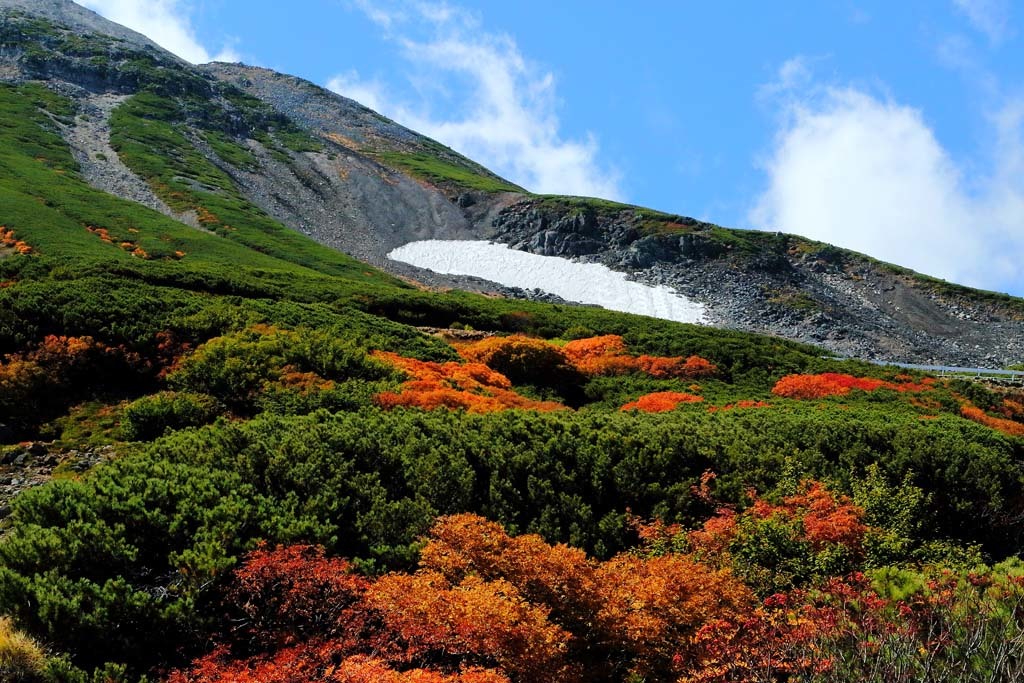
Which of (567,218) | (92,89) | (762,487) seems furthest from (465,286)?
(92,89)

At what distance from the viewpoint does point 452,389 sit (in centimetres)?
1878

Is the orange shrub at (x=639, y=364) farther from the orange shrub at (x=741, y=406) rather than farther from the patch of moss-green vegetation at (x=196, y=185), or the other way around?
the patch of moss-green vegetation at (x=196, y=185)

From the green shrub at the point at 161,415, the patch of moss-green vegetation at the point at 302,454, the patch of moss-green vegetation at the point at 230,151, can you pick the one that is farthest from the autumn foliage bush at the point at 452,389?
the patch of moss-green vegetation at the point at 230,151

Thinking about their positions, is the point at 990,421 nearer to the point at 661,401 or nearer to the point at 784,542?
the point at 661,401

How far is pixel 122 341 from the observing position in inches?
707

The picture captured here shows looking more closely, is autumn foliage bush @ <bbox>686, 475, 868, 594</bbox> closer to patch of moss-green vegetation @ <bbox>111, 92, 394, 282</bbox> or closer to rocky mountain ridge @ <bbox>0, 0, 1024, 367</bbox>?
rocky mountain ridge @ <bbox>0, 0, 1024, 367</bbox>

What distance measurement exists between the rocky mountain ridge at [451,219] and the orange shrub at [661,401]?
36865mm

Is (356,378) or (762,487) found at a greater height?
(762,487)

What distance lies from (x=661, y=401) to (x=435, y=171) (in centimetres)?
9242

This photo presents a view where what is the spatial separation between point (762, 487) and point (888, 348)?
165 feet

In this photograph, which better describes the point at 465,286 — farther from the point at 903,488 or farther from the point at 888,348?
the point at 903,488

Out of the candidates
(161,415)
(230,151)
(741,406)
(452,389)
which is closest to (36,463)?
(161,415)

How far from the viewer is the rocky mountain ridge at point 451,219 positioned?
2448 inches

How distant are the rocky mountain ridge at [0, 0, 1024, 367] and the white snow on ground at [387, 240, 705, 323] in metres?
2.14
